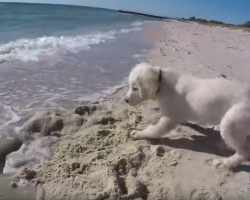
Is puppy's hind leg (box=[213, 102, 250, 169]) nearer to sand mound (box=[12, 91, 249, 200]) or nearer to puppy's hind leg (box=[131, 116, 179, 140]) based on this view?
sand mound (box=[12, 91, 249, 200])

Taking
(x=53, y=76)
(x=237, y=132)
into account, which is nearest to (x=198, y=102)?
(x=237, y=132)

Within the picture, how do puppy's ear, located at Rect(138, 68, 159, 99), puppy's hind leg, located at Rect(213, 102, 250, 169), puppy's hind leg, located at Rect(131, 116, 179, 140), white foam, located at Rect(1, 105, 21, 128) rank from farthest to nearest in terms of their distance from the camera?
1. white foam, located at Rect(1, 105, 21, 128)
2. puppy's hind leg, located at Rect(131, 116, 179, 140)
3. puppy's ear, located at Rect(138, 68, 159, 99)
4. puppy's hind leg, located at Rect(213, 102, 250, 169)

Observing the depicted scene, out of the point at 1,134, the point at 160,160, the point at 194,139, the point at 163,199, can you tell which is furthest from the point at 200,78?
the point at 1,134

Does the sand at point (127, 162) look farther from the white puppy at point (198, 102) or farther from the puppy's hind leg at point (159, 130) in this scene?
the white puppy at point (198, 102)

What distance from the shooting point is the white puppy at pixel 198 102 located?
11.3ft

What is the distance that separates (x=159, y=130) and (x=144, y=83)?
65 centimetres

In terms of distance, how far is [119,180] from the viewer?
10.8 feet

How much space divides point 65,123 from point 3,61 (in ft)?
15.0

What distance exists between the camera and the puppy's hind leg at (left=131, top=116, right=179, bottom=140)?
4.14 m

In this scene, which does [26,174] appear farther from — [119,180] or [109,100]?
[109,100]

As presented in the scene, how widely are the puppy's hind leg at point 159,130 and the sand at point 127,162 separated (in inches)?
4.0

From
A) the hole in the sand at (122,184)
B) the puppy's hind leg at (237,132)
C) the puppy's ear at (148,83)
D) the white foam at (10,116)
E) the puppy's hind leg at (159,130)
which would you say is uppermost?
the puppy's ear at (148,83)

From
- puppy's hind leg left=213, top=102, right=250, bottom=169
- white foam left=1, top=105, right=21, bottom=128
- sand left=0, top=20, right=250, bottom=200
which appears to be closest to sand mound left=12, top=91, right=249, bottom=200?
sand left=0, top=20, right=250, bottom=200

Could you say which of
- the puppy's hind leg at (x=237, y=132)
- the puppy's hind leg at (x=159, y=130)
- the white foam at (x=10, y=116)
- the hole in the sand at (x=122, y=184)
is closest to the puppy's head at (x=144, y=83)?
the puppy's hind leg at (x=159, y=130)
